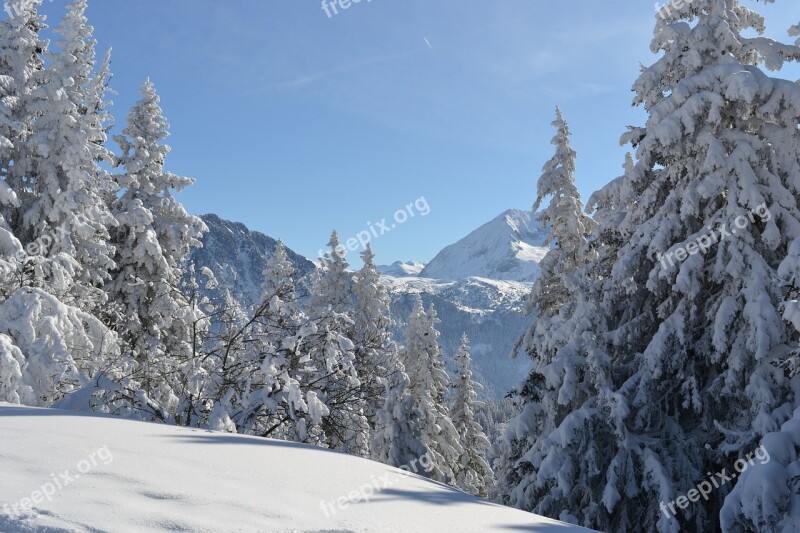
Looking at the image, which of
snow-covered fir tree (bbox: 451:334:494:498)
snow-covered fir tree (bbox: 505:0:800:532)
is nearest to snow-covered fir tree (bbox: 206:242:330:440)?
snow-covered fir tree (bbox: 505:0:800:532)

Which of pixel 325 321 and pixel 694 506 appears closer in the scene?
pixel 694 506

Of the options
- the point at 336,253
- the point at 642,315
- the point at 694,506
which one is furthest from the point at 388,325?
the point at 694,506

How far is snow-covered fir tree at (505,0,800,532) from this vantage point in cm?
958

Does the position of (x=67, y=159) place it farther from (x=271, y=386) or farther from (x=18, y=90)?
(x=271, y=386)

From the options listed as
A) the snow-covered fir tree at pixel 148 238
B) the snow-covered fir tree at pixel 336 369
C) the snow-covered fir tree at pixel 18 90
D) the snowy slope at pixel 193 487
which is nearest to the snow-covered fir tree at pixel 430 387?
the snow-covered fir tree at pixel 148 238

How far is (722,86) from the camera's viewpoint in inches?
406

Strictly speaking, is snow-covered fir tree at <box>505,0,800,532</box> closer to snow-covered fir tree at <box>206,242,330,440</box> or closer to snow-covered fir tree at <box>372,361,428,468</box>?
snow-covered fir tree at <box>206,242,330,440</box>

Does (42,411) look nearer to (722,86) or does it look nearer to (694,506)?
(694,506)

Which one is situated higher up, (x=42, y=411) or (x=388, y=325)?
(x=388, y=325)

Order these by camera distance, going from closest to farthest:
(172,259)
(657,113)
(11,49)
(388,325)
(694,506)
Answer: (694,506) → (657,113) → (11,49) → (172,259) → (388,325)

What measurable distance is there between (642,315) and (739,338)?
2.12 meters

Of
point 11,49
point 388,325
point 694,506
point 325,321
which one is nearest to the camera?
point 694,506

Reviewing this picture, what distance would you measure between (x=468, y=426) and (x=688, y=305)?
2248cm

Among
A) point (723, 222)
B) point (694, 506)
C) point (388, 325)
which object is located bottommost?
point (694, 506)
